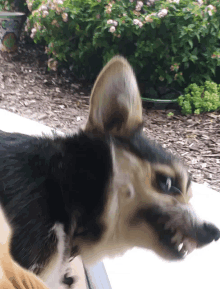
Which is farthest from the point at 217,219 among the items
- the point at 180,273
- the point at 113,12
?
the point at 113,12

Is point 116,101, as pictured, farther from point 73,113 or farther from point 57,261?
point 73,113

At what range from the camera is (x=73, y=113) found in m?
3.16

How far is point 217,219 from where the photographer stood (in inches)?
83.4

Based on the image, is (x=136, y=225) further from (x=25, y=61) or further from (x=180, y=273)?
(x=25, y=61)

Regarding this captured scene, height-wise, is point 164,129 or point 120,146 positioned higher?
point 120,146

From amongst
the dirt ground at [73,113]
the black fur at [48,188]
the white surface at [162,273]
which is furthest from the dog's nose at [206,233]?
the dirt ground at [73,113]

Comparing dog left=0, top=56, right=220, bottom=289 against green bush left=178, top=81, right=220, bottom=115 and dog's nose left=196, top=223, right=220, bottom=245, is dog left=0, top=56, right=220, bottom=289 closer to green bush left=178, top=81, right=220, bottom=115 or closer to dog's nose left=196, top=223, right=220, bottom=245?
dog's nose left=196, top=223, right=220, bottom=245

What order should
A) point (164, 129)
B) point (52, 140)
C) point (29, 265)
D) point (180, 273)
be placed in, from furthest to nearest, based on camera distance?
point (164, 129) < point (180, 273) < point (52, 140) < point (29, 265)

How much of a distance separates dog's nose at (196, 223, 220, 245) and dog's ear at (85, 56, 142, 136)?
14.0 inches

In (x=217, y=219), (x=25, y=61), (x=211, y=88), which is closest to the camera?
(x=217, y=219)

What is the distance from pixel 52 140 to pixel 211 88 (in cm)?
296

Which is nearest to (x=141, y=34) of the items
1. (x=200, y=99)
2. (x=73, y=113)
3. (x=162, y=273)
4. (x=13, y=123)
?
(x=200, y=99)

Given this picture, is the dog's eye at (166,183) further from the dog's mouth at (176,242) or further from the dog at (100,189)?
the dog's mouth at (176,242)

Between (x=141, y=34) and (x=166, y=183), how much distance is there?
276cm
